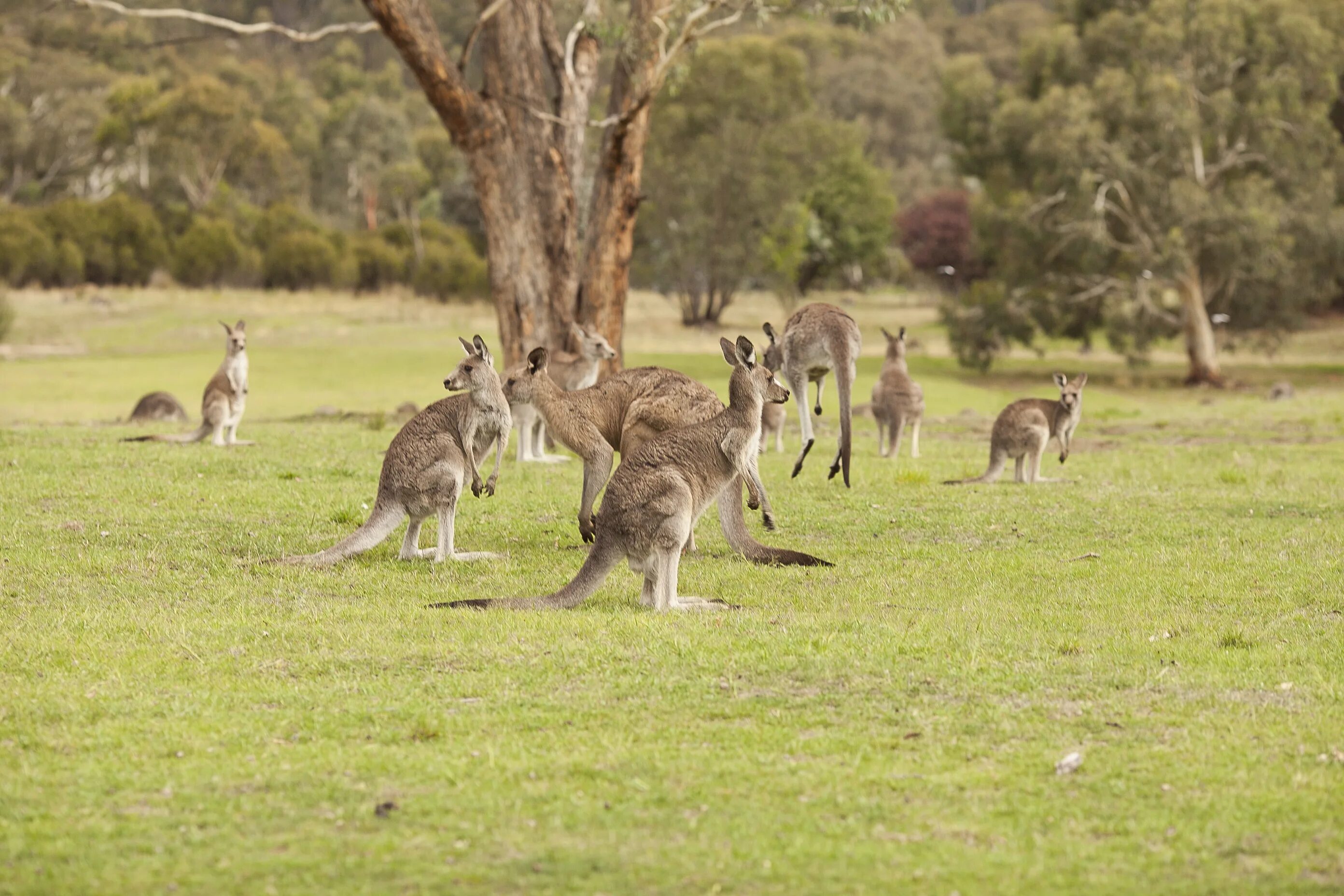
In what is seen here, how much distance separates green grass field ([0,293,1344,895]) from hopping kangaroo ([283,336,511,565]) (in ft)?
0.67

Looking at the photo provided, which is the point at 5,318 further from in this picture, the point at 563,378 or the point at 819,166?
the point at 819,166

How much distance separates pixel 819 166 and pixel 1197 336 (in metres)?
21.9

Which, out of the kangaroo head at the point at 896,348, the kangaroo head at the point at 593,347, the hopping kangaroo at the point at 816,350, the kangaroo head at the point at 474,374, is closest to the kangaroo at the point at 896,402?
the kangaroo head at the point at 896,348

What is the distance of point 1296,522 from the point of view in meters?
11.5

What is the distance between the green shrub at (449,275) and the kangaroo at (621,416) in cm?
4498

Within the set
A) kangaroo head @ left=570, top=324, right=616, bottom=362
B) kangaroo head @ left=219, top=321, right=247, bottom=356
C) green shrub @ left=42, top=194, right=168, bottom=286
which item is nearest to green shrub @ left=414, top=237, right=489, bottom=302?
green shrub @ left=42, top=194, right=168, bottom=286

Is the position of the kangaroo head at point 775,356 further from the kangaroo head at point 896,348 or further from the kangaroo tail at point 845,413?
the kangaroo head at point 896,348

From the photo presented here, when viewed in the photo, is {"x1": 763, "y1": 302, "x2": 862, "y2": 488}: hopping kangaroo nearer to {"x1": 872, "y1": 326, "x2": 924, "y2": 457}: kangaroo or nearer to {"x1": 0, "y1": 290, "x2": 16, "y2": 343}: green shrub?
{"x1": 872, "y1": 326, "x2": 924, "y2": 457}: kangaroo

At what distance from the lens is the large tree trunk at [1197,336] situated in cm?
3756

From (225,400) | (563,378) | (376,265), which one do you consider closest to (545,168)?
(563,378)

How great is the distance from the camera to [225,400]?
16.4 meters

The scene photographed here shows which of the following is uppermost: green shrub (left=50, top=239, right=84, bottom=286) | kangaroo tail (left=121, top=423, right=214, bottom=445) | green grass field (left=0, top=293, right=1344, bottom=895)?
green shrub (left=50, top=239, right=84, bottom=286)

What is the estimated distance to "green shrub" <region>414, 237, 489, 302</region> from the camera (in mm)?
55344

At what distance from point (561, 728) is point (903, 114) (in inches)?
3311
